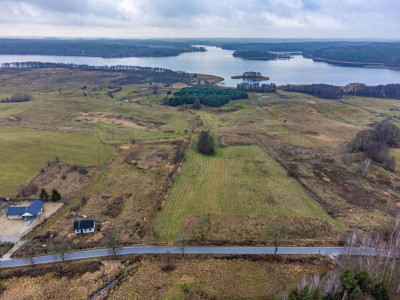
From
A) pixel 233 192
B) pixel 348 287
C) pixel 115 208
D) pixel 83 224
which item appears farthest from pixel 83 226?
pixel 348 287

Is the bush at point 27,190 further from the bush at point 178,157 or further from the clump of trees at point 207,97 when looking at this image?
the clump of trees at point 207,97

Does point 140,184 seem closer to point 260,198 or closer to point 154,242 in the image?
point 154,242

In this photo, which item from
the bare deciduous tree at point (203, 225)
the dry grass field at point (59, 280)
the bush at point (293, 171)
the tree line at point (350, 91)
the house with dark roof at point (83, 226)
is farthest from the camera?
the tree line at point (350, 91)

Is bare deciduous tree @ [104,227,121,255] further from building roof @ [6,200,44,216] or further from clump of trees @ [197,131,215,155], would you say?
clump of trees @ [197,131,215,155]

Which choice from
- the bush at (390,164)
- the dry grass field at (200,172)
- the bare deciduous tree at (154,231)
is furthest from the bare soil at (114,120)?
the bush at (390,164)

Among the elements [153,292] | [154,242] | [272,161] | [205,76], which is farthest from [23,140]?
[205,76]
